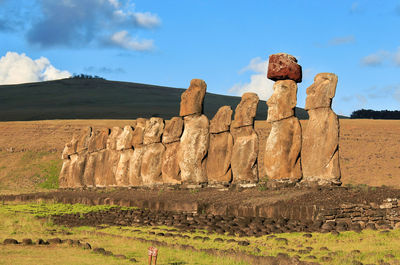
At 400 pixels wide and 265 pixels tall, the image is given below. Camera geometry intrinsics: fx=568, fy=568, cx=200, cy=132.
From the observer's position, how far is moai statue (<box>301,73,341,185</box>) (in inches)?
675

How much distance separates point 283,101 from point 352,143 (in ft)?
72.5

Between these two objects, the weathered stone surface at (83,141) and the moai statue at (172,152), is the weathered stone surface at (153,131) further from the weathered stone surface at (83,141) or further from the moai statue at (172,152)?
the weathered stone surface at (83,141)

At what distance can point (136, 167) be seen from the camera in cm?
2438

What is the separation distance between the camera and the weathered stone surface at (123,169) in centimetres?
2520

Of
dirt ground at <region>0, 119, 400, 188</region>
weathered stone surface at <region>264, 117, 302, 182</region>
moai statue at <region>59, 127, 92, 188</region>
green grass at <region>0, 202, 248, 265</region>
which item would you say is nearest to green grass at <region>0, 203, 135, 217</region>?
green grass at <region>0, 202, 248, 265</region>

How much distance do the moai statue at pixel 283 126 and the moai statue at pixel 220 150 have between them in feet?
7.67

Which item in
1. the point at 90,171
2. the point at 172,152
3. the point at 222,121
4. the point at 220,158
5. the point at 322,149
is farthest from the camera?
the point at 90,171

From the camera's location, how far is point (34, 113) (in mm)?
69938

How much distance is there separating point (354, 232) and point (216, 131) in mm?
9100

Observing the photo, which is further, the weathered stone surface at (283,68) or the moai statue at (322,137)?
the weathered stone surface at (283,68)

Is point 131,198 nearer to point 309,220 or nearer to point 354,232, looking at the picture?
point 309,220

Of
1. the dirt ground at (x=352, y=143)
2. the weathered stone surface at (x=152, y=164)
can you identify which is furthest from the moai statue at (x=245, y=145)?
the dirt ground at (x=352, y=143)

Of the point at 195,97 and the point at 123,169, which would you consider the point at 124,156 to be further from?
the point at 195,97

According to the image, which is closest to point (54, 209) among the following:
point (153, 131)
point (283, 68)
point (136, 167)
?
point (136, 167)
